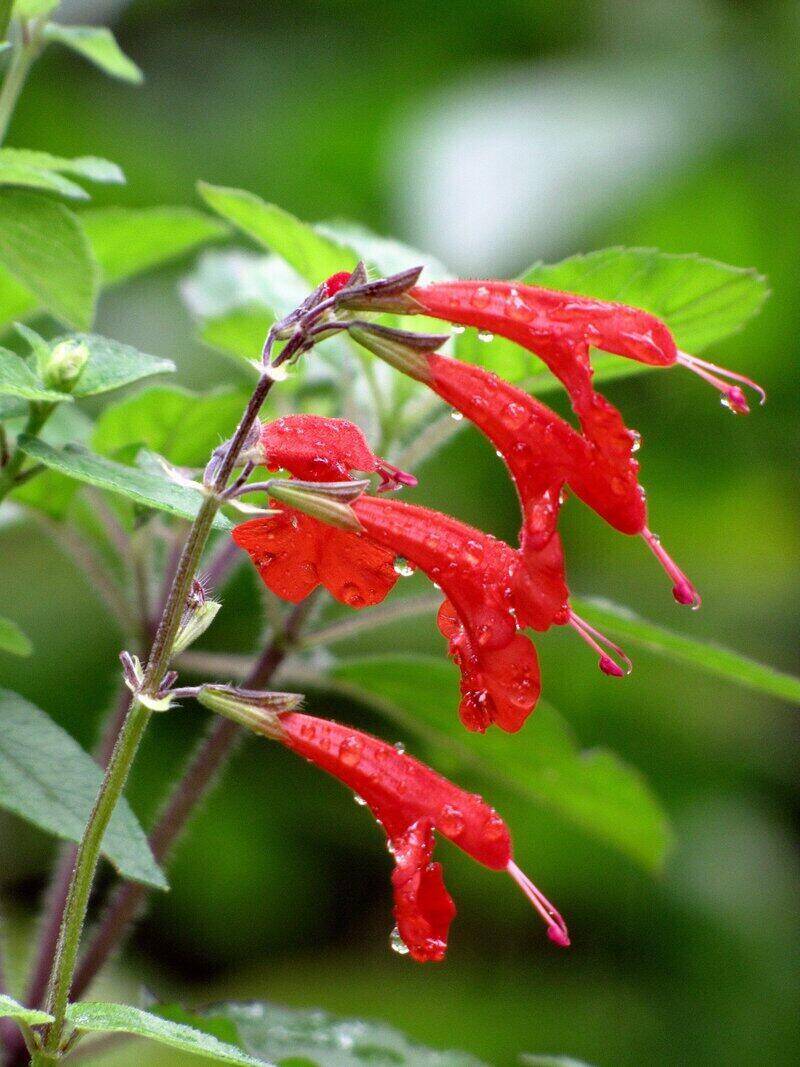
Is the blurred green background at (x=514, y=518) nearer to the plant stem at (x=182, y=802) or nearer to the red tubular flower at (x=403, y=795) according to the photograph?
the plant stem at (x=182, y=802)

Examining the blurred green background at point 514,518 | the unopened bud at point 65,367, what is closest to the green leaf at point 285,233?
the unopened bud at point 65,367

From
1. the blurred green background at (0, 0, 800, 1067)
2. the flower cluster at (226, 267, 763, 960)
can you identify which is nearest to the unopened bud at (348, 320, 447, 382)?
the flower cluster at (226, 267, 763, 960)

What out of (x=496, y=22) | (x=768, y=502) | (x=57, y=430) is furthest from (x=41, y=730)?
(x=496, y=22)

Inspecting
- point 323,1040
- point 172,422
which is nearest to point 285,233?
point 172,422

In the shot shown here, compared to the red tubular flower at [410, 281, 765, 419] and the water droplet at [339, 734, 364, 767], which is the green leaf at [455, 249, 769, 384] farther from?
the water droplet at [339, 734, 364, 767]

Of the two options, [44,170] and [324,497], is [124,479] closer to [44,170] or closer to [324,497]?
[324,497]
